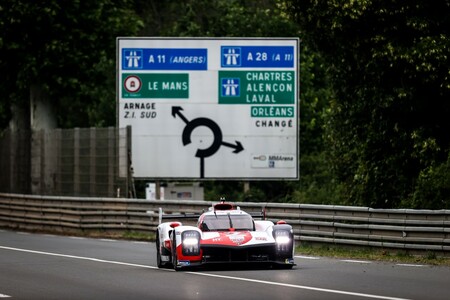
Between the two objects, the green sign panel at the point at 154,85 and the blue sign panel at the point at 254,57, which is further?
the blue sign panel at the point at 254,57

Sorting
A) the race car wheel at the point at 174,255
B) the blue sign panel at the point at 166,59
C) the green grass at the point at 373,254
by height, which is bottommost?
the green grass at the point at 373,254

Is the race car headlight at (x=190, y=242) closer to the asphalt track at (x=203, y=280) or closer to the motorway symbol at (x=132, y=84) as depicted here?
the asphalt track at (x=203, y=280)

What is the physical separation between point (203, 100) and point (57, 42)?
1091 centimetres

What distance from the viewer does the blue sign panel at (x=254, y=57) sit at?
3678 centimetres

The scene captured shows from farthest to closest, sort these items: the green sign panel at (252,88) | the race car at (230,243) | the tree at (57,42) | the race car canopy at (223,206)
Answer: the tree at (57,42)
the green sign panel at (252,88)
the race car canopy at (223,206)
the race car at (230,243)

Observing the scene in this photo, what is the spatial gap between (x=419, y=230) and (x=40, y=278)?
7.57 meters

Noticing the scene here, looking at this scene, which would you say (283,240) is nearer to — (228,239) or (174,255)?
(228,239)

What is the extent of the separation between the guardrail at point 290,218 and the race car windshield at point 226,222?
4.12 meters

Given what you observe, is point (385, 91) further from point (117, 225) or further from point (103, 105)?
point (103, 105)

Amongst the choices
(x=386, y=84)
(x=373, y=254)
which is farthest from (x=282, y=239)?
(x=386, y=84)

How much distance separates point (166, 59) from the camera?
36.7 m

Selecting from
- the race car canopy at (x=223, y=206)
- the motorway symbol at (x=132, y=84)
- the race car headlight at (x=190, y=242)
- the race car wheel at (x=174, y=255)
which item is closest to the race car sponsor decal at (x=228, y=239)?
the race car headlight at (x=190, y=242)

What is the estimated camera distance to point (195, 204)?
3158 cm

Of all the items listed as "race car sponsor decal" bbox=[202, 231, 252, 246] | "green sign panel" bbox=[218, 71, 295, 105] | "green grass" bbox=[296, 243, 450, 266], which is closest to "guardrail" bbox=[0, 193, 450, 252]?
"green grass" bbox=[296, 243, 450, 266]
